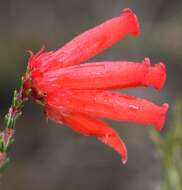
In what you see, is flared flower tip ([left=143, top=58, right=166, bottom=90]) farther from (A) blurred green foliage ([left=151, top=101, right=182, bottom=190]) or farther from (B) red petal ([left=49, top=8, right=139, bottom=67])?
(A) blurred green foliage ([left=151, top=101, right=182, bottom=190])

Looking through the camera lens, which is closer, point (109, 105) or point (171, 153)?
point (109, 105)

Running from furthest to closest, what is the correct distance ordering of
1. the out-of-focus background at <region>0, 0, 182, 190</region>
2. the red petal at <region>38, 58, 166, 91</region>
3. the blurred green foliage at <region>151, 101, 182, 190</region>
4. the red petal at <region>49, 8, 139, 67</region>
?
the out-of-focus background at <region>0, 0, 182, 190</region> → the blurred green foliage at <region>151, 101, 182, 190</region> → the red petal at <region>49, 8, 139, 67</region> → the red petal at <region>38, 58, 166, 91</region>

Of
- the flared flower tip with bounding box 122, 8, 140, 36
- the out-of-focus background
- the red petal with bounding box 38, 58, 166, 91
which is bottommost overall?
the out-of-focus background

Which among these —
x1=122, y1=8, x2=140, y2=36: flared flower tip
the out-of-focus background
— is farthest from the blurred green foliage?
the out-of-focus background

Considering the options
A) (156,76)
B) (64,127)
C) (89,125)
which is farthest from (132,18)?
(64,127)

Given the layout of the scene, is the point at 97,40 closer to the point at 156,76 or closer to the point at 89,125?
the point at 156,76

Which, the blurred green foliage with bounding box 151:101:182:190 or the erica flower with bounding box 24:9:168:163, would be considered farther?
the blurred green foliage with bounding box 151:101:182:190

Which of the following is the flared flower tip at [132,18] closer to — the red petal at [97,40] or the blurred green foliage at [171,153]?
the red petal at [97,40]

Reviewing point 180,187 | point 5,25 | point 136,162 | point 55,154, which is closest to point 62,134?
point 55,154
